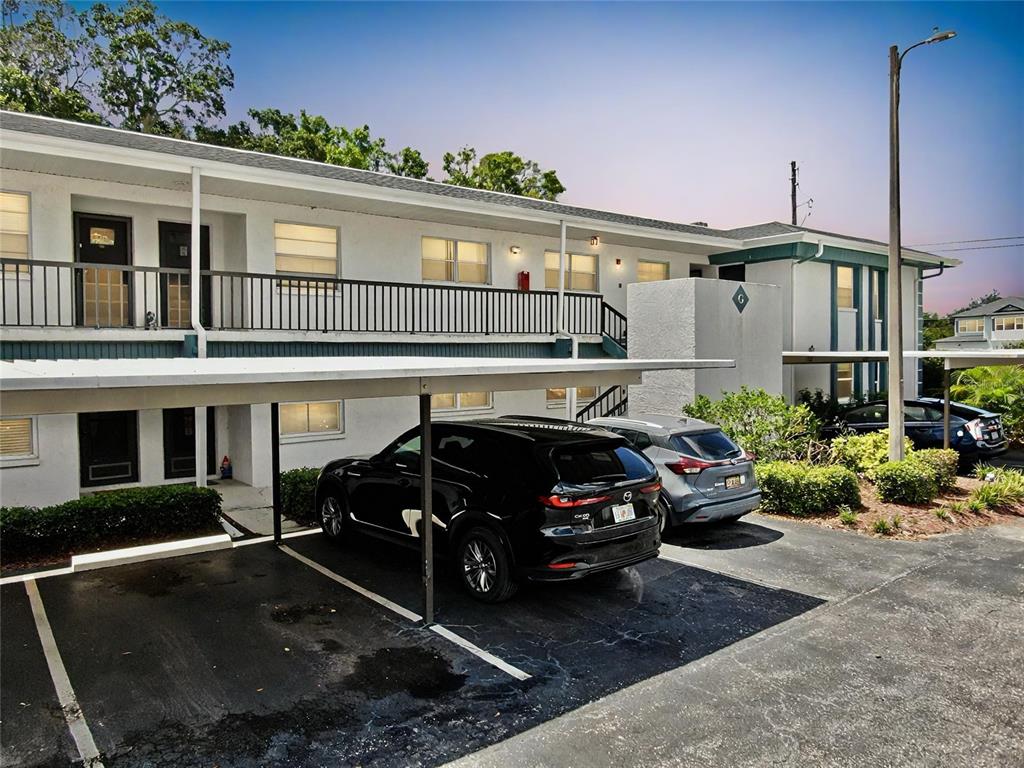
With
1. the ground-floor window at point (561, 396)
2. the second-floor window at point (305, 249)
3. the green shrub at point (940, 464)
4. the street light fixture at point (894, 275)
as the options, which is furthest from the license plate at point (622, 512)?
the ground-floor window at point (561, 396)

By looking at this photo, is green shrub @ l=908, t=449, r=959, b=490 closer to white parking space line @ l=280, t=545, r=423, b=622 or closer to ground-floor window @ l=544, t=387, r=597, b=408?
ground-floor window @ l=544, t=387, r=597, b=408

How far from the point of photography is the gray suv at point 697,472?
8.42m

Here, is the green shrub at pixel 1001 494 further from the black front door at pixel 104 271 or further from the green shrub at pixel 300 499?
the black front door at pixel 104 271

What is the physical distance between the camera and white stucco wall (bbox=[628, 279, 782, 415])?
12.3 metres

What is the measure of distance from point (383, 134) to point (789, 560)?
30888 millimetres

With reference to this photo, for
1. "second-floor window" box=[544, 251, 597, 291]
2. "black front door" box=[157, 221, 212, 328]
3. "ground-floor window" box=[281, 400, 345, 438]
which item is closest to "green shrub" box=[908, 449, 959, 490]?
"second-floor window" box=[544, 251, 597, 291]

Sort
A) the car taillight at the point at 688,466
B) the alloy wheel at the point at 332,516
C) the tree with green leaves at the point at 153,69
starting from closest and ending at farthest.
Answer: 1. the car taillight at the point at 688,466
2. the alloy wheel at the point at 332,516
3. the tree with green leaves at the point at 153,69

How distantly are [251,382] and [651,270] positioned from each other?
15426 mm

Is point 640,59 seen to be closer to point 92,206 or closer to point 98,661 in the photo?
point 92,206

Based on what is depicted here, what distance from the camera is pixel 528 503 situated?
6.11 m

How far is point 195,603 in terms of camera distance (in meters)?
6.65

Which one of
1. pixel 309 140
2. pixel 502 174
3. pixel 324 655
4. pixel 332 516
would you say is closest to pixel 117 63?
pixel 309 140

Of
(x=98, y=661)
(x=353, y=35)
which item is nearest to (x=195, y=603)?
(x=98, y=661)

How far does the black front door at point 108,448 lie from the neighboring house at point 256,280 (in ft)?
0.08
